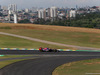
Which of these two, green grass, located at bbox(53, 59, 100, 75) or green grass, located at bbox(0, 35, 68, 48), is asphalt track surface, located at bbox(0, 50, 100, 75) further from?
green grass, located at bbox(0, 35, 68, 48)

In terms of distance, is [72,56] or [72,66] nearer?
[72,66]

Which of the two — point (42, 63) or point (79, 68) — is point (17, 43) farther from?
point (79, 68)

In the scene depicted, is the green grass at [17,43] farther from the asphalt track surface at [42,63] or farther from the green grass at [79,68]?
the green grass at [79,68]

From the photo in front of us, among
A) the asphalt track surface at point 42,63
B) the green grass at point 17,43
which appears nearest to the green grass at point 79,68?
the asphalt track surface at point 42,63

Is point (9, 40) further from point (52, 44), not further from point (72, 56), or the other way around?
point (72, 56)

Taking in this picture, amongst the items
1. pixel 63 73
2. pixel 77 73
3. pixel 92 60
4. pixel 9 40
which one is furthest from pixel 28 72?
pixel 9 40

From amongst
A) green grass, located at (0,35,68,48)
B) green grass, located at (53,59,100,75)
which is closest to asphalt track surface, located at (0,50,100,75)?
green grass, located at (53,59,100,75)

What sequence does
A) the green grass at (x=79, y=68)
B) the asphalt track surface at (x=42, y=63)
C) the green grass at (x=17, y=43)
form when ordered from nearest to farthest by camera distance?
1. the asphalt track surface at (x=42, y=63)
2. the green grass at (x=79, y=68)
3. the green grass at (x=17, y=43)
